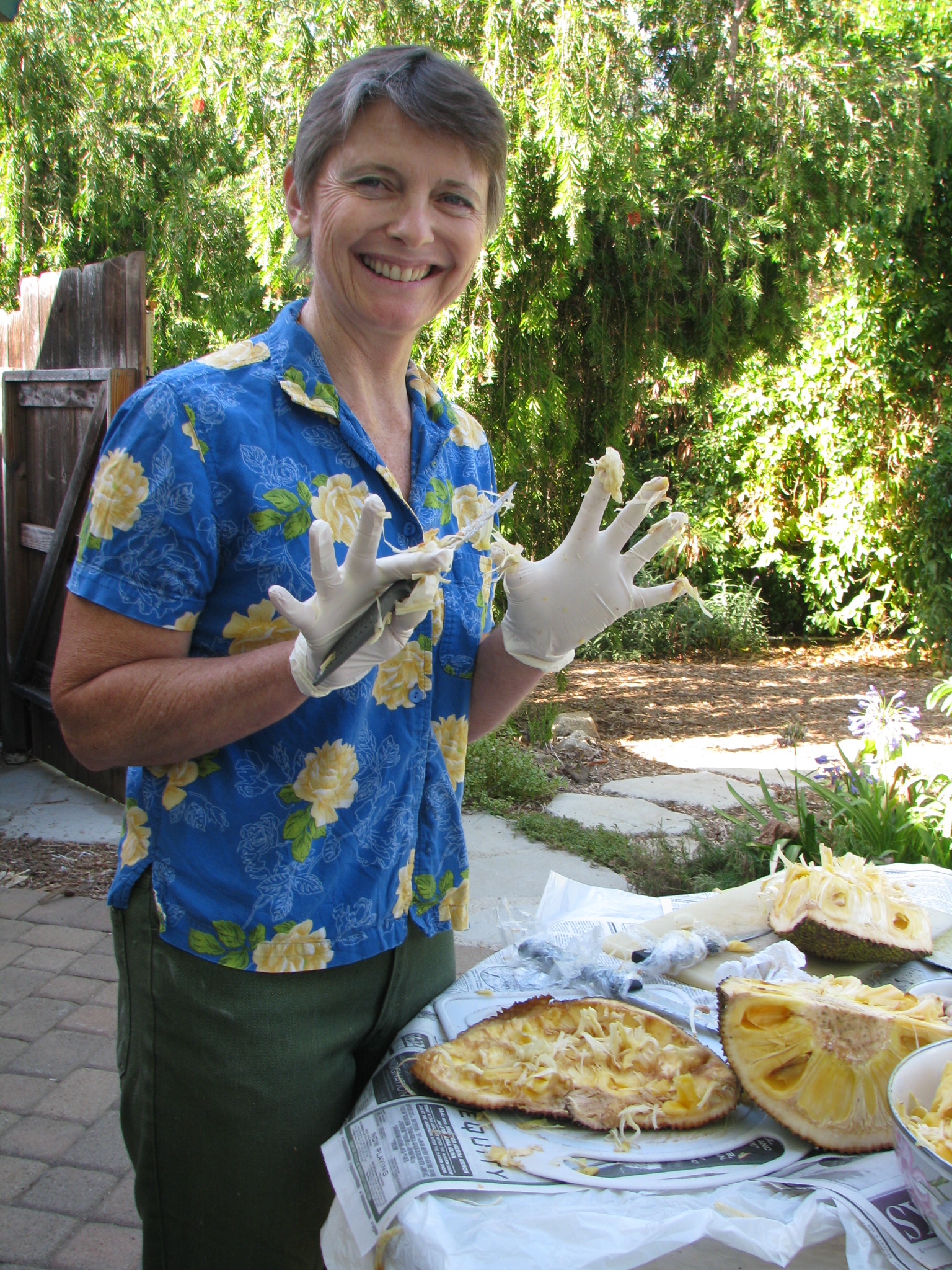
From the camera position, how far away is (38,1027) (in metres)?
2.71

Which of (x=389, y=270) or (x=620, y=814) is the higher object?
(x=389, y=270)

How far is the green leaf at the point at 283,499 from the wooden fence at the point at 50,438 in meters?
2.88

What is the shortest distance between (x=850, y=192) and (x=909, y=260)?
8.99ft

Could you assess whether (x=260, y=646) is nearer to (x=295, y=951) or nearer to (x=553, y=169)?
(x=295, y=951)

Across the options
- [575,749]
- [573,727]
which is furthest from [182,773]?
[573,727]

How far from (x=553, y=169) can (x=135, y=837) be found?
3.67 metres

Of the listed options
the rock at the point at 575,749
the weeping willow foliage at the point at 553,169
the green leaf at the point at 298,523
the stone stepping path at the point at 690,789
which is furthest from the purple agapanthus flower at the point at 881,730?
the green leaf at the point at 298,523

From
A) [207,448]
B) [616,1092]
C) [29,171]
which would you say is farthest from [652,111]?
[616,1092]

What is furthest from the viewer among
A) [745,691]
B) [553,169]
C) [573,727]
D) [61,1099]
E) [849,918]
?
[745,691]

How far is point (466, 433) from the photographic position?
1.46 m

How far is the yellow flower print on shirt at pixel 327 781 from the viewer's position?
113 centimetres

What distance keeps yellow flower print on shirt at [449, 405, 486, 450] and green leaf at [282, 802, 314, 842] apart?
22.9 inches

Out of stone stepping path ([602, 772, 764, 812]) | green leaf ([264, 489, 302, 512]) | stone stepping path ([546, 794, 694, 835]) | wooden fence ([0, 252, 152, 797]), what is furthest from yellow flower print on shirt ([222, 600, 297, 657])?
stone stepping path ([602, 772, 764, 812])

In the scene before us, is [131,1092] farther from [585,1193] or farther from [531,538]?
[531,538]
